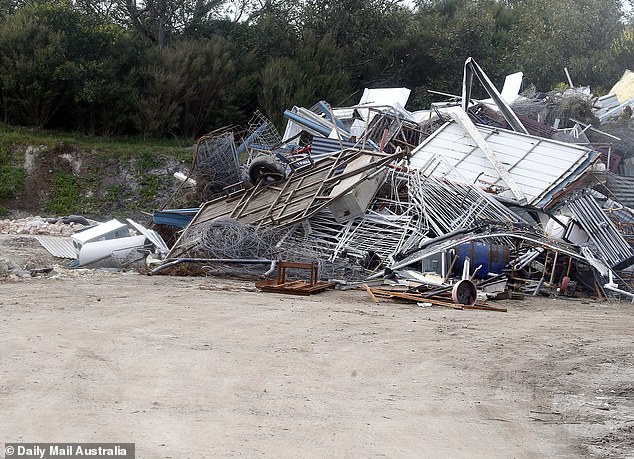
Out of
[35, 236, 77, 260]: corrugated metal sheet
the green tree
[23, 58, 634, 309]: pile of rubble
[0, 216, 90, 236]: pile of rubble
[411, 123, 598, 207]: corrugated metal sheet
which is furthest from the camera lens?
the green tree

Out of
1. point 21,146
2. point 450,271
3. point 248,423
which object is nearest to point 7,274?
point 450,271

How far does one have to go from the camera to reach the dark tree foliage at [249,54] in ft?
80.4

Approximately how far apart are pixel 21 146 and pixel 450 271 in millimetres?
14569

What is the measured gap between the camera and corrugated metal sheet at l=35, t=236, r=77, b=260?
14.4 meters

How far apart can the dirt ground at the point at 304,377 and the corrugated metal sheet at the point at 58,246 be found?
2.97m

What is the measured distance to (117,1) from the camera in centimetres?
2911

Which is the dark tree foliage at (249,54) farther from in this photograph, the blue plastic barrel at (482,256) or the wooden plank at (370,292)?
the blue plastic barrel at (482,256)

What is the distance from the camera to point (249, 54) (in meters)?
28.7

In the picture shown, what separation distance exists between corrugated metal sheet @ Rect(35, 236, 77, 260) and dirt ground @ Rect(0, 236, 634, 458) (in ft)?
9.74

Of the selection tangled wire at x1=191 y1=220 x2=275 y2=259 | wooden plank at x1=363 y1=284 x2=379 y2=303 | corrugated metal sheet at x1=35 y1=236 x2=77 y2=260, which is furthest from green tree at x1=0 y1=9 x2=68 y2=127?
wooden plank at x1=363 y1=284 x2=379 y2=303

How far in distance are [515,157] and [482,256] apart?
4018 mm

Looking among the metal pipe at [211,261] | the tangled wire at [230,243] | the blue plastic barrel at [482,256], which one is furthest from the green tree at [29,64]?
the blue plastic barrel at [482,256]

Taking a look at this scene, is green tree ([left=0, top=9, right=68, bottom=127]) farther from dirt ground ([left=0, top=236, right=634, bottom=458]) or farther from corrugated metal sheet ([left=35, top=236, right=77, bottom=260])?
dirt ground ([left=0, top=236, right=634, bottom=458])

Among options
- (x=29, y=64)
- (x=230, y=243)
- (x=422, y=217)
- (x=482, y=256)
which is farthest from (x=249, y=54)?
(x=482, y=256)
